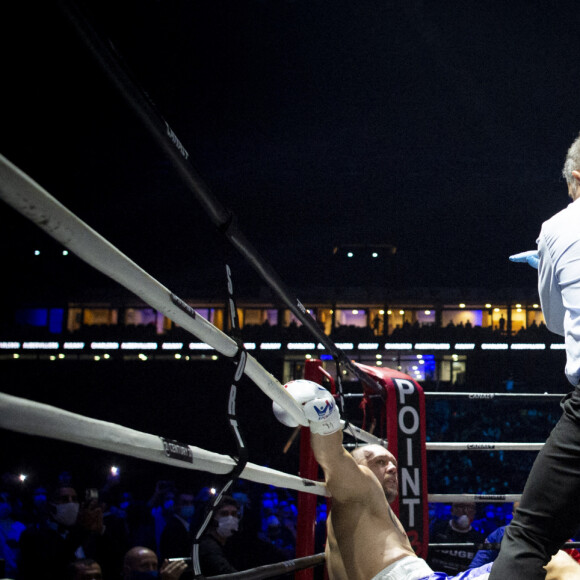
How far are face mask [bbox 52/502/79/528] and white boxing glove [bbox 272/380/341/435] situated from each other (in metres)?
3.18

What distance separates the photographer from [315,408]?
1566 mm

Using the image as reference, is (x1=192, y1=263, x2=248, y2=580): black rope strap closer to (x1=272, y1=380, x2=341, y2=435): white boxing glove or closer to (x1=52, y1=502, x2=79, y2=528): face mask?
(x1=272, y1=380, x2=341, y2=435): white boxing glove

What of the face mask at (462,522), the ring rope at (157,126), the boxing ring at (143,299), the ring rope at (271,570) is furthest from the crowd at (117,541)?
the face mask at (462,522)

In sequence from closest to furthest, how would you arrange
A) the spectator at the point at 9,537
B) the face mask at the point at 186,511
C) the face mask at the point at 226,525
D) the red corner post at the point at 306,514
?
the red corner post at the point at 306,514
the face mask at the point at 226,525
the spectator at the point at 9,537
the face mask at the point at 186,511

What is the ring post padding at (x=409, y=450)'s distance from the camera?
2.57m

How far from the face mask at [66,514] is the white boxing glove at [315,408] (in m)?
3.18

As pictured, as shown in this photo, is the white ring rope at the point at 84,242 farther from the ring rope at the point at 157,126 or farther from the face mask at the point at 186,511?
the face mask at the point at 186,511

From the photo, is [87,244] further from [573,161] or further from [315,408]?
[573,161]

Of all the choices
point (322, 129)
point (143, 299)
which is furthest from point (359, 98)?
point (143, 299)

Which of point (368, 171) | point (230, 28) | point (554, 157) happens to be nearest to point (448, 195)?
point (368, 171)

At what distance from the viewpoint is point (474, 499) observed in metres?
2.65

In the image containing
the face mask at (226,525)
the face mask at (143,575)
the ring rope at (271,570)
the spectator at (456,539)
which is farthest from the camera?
the spectator at (456,539)

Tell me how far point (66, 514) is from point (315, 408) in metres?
3.34

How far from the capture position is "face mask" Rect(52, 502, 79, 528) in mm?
4074
